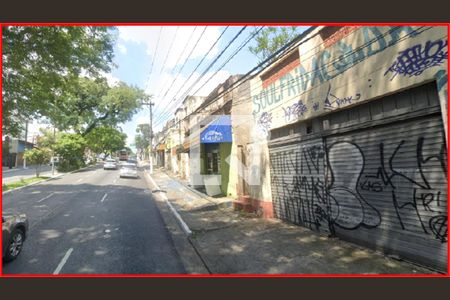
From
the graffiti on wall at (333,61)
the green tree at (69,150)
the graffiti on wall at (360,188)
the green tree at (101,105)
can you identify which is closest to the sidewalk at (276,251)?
the graffiti on wall at (360,188)

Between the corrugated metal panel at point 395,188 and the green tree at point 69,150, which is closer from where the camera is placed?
the corrugated metal panel at point 395,188

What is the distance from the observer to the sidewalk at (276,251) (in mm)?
5852

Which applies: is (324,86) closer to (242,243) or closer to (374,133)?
(374,133)

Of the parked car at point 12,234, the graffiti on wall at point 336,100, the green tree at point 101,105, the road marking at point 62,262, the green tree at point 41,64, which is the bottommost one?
the road marking at point 62,262

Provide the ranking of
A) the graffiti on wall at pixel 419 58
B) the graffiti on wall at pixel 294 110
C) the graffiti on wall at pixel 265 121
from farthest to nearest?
the graffiti on wall at pixel 265 121
the graffiti on wall at pixel 294 110
the graffiti on wall at pixel 419 58

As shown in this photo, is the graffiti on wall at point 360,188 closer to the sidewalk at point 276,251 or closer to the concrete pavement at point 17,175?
the sidewalk at point 276,251

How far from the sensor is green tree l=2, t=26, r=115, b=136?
966cm

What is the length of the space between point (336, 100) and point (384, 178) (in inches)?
90.0

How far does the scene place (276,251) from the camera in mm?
7129

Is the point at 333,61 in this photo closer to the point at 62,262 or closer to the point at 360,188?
the point at 360,188

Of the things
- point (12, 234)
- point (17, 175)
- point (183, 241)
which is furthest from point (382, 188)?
point (17, 175)

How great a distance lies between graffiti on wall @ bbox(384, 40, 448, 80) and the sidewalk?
377cm

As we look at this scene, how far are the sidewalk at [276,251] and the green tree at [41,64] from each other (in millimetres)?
7991

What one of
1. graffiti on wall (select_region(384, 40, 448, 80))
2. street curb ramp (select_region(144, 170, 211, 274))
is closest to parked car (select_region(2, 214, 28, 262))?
street curb ramp (select_region(144, 170, 211, 274))
